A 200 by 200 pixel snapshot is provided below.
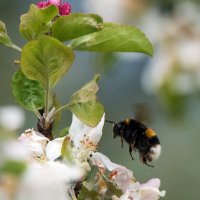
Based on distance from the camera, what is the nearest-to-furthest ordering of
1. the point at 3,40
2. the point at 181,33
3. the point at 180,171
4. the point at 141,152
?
the point at 181,33, the point at 3,40, the point at 141,152, the point at 180,171

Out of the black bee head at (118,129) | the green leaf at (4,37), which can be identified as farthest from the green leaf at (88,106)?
the black bee head at (118,129)

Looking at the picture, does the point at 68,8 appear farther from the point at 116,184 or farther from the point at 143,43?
the point at 116,184

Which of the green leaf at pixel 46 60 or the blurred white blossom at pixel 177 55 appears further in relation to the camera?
the green leaf at pixel 46 60

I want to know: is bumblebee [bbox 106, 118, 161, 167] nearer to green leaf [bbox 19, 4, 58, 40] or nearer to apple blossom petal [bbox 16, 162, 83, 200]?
green leaf [bbox 19, 4, 58, 40]

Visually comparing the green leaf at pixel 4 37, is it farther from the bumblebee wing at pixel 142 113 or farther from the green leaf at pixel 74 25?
the bumblebee wing at pixel 142 113

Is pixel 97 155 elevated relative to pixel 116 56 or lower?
lower

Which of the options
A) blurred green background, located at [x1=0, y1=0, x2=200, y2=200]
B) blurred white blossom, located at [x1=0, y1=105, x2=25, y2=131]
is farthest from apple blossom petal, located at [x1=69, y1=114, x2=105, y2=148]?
blurred white blossom, located at [x1=0, y1=105, x2=25, y2=131]

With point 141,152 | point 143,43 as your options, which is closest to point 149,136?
point 141,152
